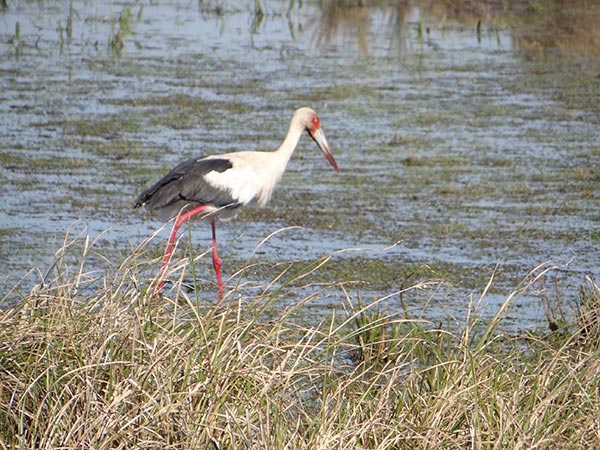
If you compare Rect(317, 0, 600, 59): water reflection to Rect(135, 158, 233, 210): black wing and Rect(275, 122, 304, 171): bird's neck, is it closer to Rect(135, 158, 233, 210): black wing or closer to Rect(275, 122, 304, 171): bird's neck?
Rect(275, 122, 304, 171): bird's neck

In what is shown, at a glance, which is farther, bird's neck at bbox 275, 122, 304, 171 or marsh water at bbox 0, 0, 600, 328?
bird's neck at bbox 275, 122, 304, 171

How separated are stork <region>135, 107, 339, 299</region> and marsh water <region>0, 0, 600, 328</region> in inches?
11.1

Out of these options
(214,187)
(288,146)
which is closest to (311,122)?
(288,146)

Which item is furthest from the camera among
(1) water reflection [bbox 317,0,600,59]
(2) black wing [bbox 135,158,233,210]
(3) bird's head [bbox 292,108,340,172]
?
(1) water reflection [bbox 317,0,600,59]

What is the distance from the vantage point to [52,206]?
8391mm

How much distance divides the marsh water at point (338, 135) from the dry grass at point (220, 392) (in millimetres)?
374

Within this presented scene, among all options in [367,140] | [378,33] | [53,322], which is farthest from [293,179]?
[378,33]

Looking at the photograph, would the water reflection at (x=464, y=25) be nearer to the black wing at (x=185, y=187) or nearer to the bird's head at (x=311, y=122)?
the bird's head at (x=311, y=122)

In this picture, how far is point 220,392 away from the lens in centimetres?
374

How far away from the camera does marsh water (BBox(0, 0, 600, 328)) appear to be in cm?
731

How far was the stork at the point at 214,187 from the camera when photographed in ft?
23.8

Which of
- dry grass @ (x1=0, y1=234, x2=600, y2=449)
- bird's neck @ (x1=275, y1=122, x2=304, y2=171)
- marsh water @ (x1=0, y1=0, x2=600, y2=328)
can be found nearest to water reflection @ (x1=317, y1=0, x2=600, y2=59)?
marsh water @ (x1=0, y1=0, x2=600, y2=328)

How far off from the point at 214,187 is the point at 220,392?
3684 mm

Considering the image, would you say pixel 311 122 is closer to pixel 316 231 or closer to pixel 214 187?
pixel 316 231
